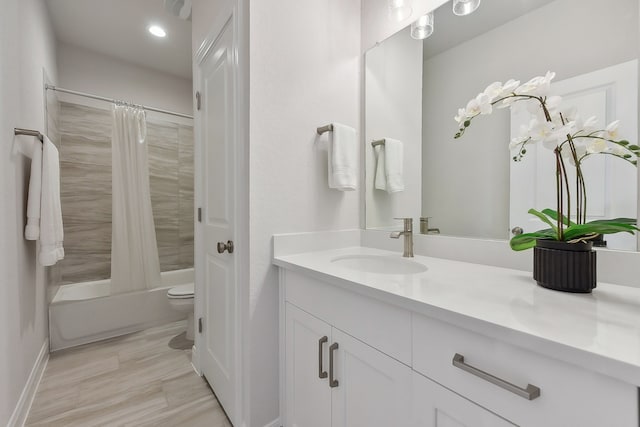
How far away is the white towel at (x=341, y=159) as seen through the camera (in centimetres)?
136

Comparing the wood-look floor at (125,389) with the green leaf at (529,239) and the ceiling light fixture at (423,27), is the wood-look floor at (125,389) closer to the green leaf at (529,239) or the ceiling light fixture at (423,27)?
the green leaf at (529,239)

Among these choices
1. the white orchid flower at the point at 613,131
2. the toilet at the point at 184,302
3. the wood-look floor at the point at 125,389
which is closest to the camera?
the white orchid flower at the point at 613,131

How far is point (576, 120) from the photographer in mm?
746

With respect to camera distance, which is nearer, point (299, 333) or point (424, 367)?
point (424, 367)

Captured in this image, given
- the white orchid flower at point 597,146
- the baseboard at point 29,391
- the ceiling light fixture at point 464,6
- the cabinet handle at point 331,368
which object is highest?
the ceiling light fixture at point 464,6

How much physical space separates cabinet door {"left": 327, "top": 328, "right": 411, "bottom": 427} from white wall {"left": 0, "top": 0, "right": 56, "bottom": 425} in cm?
138

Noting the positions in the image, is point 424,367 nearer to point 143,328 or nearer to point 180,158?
point 143,328

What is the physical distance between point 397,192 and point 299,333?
33.8 inches

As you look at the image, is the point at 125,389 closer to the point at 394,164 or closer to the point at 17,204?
the point at 17,204

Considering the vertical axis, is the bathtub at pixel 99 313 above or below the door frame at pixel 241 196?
below

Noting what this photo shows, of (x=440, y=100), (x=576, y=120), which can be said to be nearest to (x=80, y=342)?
(x=440, y=100)

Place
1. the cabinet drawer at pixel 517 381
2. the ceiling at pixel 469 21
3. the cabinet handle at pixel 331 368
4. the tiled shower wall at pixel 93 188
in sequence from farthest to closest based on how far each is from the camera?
1. the tiled shower wall at pixel 93 188
2. the ceiling at pixel 469 21
3. the cabinet handle at pixel 331 368
4. the cabinet drawer at pixel 517 381

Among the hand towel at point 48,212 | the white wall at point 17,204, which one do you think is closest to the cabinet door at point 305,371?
the white wall at point 17,204

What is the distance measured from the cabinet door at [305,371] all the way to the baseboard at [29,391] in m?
1.25
